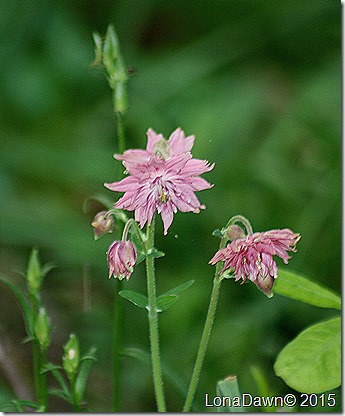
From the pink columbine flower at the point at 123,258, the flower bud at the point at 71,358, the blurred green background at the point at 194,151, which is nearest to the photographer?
the pink columbine flower at the point at 123,258

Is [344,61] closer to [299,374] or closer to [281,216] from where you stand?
[281,216]

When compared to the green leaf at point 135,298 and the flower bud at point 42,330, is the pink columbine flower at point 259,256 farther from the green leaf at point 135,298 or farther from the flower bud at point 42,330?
the flower bud at point 42,330

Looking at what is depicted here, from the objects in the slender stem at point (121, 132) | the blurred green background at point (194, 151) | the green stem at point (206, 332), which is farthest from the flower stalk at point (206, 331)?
the blurred green background at point (194, 151)

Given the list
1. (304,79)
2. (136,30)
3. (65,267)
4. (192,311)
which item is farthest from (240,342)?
(136,30)

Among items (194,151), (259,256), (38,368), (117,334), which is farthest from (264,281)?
(194,151)

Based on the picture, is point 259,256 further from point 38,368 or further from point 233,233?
point 38,368

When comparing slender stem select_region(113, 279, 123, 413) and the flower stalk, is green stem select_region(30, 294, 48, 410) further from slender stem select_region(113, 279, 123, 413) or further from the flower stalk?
the flower stalk
